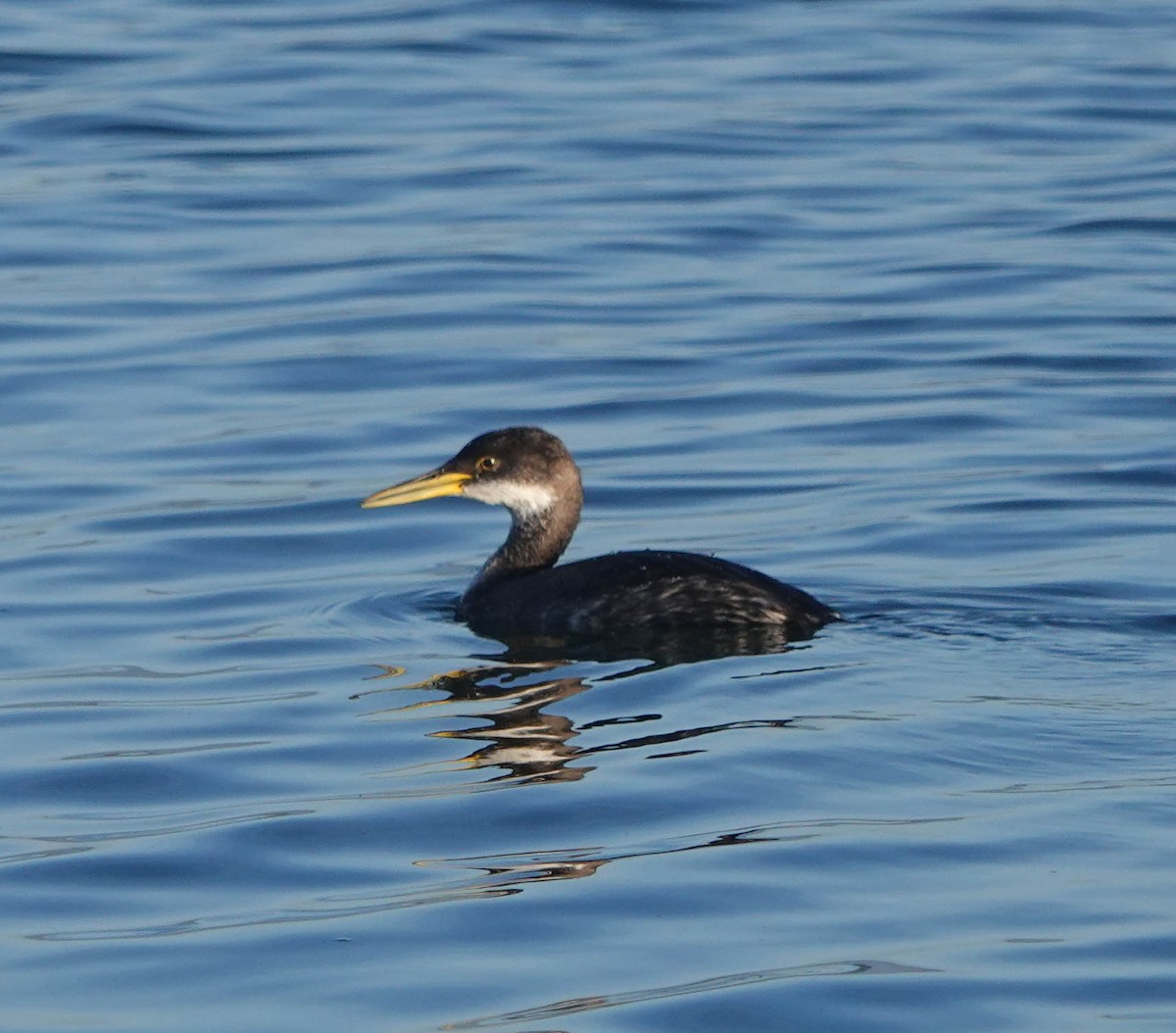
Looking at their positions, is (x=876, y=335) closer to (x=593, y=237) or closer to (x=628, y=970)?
(x=593, y=237)

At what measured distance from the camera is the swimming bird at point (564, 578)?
970 centimetres

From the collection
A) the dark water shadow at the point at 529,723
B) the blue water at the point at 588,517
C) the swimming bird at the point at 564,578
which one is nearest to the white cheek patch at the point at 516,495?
the swimming bird at the point at 564,578

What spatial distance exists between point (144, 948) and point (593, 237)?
1249cm

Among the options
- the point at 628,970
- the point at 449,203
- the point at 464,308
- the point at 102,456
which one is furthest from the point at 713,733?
the point at 449,203

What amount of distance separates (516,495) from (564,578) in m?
0.78

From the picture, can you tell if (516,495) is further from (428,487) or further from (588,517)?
(588,517)

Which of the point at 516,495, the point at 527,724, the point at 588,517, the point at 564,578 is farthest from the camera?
the point at 588,517

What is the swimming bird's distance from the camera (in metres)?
9.70

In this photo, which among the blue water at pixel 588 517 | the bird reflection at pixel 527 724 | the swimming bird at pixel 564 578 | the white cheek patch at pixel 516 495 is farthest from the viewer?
the white cheek patch at pixel 516 495

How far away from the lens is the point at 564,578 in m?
10.2

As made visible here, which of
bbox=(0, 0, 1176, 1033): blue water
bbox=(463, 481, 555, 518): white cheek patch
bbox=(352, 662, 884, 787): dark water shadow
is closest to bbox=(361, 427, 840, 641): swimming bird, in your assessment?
bbox=(463, 481, 555, 518): white cheek patch

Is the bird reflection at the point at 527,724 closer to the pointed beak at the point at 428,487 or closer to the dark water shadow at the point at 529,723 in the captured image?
the dark water shadow at the point at 529,723

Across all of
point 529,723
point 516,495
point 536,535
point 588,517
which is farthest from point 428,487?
point 529,723

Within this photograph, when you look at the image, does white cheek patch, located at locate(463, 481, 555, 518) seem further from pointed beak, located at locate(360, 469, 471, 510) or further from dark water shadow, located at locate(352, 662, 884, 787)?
dark water shadow, located at locate(352, 662, 884, 787)
